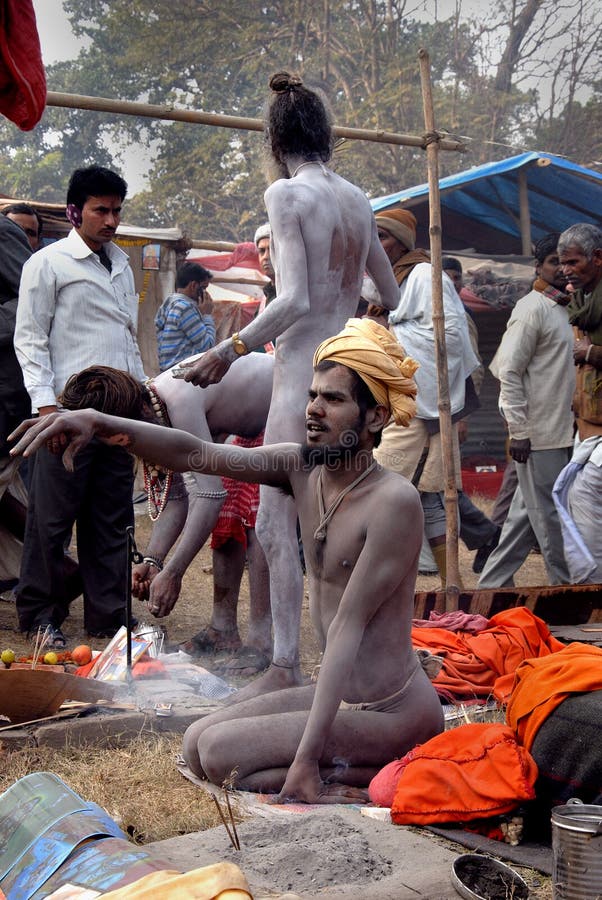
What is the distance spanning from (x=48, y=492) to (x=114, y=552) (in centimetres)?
51

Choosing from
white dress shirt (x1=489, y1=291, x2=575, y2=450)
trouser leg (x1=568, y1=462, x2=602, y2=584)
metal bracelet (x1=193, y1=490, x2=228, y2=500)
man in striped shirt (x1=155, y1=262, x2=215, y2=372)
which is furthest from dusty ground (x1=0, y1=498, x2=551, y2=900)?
man in striped shirt (x1=155, y1=262, x2=215, y2=372)

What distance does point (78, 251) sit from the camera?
563 centimetres

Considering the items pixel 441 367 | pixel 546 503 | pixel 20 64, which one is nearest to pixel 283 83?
pixel 20 64

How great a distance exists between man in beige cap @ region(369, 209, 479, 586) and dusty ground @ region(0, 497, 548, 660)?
0.67 m

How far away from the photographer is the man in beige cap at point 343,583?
3.23 m

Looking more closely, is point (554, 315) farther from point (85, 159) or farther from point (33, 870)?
point (85, 159)

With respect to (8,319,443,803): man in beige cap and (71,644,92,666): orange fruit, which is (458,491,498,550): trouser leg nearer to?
(71,644,92,666): orange fruit

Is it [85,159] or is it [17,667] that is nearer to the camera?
[17,667]

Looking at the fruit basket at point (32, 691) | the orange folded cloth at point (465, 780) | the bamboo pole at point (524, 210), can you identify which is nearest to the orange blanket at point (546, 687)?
the orange folded cloth at point (465, 780)

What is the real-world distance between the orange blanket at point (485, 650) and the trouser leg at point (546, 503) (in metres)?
1.76

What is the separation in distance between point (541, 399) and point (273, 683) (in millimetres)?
3267

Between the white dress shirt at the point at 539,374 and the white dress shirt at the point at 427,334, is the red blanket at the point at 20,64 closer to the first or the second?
the white dress shirt at the point at 427,334

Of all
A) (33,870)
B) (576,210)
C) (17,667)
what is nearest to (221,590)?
(17,667)

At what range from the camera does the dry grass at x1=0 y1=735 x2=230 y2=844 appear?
305cm
